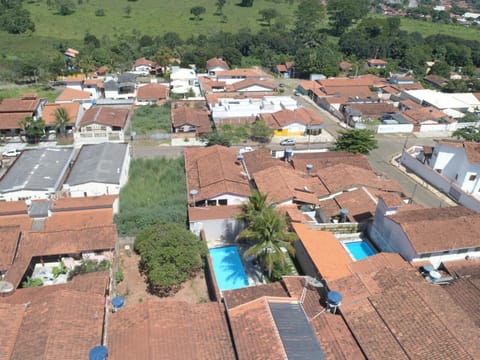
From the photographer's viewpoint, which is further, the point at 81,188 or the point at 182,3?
the point at 182,3

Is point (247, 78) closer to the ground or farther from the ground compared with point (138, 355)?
closer to the ground

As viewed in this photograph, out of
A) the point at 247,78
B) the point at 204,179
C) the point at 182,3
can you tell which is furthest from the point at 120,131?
the point at 182,3

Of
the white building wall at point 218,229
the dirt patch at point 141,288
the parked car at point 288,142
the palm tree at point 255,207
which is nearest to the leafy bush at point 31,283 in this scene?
the dirt patch at point 141,288

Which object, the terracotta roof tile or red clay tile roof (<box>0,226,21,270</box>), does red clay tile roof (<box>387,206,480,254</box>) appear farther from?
the terracotta roof tile

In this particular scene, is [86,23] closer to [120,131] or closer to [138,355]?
[120,131]

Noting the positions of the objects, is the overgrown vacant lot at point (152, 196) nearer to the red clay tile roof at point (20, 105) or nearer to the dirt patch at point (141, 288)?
the dirt patch at point (141, 288)

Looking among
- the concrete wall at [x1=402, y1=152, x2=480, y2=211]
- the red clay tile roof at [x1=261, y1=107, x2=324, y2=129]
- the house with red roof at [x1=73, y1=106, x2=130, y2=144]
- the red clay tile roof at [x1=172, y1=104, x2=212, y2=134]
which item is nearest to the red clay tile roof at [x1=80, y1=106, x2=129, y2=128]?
the house with red roof at [x1=73, y1=106, x2=130, y2=144]

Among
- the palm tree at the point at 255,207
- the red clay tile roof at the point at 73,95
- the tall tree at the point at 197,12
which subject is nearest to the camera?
the palm tree at the point at 255,207
